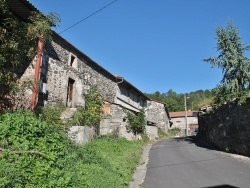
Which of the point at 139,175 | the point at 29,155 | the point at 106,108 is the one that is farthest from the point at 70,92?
the point at 29,155

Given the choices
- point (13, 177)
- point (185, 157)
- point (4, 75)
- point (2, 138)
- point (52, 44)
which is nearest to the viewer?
point (13, 177)

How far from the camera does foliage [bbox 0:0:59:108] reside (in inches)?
343

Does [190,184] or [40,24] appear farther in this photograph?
[40,24]

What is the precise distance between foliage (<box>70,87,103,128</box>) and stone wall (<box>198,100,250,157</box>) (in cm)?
715

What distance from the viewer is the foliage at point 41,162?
5832 millimetres

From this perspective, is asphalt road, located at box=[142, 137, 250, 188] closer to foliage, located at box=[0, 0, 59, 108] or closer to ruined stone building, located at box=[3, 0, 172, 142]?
ruined stone building, located at box=[3, 0, 172, 142]

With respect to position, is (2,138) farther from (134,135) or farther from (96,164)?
(134,135)

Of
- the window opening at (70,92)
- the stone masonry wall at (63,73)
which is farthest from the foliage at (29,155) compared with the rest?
the window opening at (70,92)

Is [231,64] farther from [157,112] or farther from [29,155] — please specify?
[157,112]

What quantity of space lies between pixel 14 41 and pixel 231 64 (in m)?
12.9

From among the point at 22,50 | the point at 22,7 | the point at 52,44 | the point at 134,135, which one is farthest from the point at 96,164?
the point at 134,135

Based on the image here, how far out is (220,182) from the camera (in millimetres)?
8961

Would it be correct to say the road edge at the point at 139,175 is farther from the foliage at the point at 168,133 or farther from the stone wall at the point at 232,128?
the foliage at the point at 168,133

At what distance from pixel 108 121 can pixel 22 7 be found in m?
9.98
